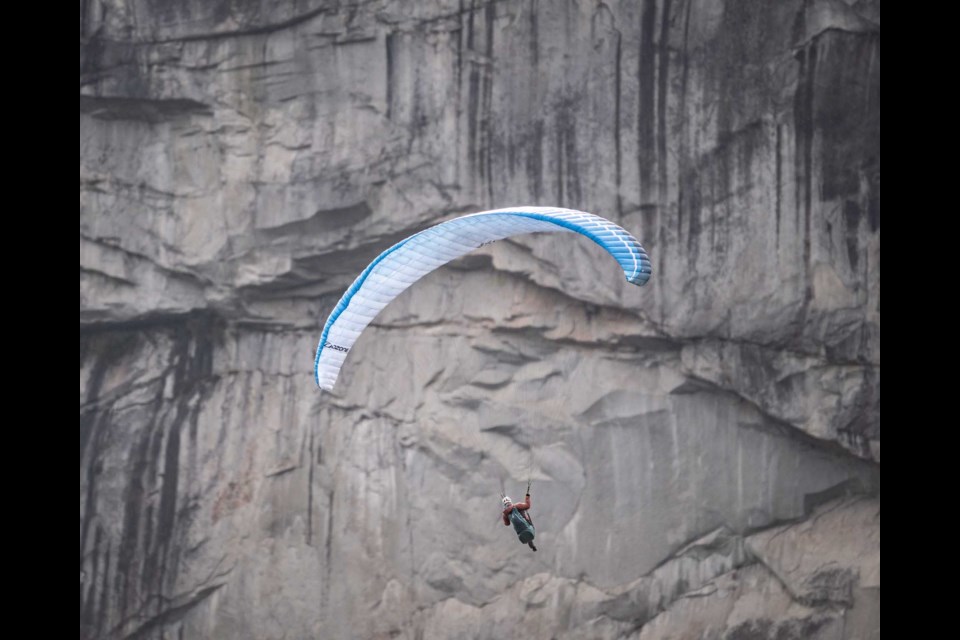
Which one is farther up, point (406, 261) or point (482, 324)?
point (406, 261)

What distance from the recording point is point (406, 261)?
11945mm

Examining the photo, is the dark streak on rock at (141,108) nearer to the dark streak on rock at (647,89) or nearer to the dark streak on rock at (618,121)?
the dark streak on rock at (618,121)

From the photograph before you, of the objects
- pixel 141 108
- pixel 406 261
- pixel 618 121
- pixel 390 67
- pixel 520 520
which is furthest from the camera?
pixel 141 108

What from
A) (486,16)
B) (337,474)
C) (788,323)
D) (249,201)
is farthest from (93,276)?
(788,323)

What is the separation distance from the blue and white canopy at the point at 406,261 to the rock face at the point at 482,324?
12.4 feet

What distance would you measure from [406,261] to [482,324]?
4151mm

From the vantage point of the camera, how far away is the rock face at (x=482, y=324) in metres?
15.4

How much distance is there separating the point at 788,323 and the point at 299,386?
5859 mm

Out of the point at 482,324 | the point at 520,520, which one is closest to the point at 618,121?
the point at 482,324

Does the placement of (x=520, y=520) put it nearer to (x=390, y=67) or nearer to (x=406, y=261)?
(x=406, y=261)

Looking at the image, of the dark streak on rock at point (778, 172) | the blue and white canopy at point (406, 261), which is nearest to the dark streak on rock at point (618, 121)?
the dark streak on rock at point (778, 172)

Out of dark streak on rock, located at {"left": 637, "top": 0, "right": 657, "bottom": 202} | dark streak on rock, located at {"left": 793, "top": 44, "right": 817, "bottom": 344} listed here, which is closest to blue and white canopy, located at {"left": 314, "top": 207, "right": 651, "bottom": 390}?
dark streak on rock, located at {"left": 637, "top": 0, "right": 657, "bottom": 202}

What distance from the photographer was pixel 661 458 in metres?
15.8

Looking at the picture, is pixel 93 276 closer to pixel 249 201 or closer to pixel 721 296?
pixel 249 201
